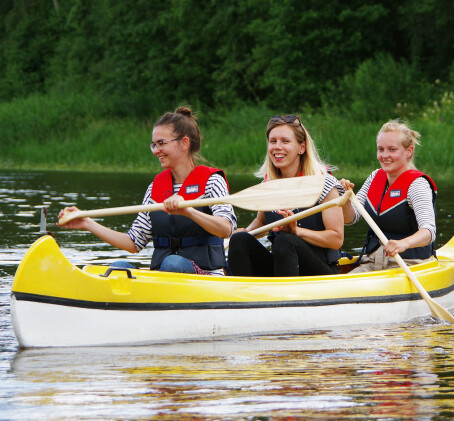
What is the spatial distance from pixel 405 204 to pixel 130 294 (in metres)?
1.77

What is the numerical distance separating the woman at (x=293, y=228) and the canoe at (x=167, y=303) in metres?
0.14

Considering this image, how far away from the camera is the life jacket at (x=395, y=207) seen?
5625mm

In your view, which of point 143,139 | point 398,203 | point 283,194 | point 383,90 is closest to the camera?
point 283,194

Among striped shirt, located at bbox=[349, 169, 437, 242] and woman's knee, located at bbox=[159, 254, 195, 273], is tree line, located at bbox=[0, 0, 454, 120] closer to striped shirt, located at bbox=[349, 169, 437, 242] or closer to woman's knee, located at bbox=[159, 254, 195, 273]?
striped shirt, located at bbox=[349, 169, 437, 242]

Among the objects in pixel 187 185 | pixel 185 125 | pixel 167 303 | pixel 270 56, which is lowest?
pixel 167 303

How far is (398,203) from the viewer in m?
5.62

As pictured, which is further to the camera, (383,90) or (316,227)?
(383,90)

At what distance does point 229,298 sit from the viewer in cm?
483

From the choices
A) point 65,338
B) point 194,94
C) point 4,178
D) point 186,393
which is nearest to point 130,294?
point 65,338

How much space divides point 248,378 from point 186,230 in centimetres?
109

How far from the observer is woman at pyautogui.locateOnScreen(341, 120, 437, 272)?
5.45m

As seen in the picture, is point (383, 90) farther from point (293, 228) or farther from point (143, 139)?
point (293, 228)

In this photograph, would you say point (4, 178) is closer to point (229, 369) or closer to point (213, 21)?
point (213, 21)

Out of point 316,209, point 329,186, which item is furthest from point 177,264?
point 329,186
